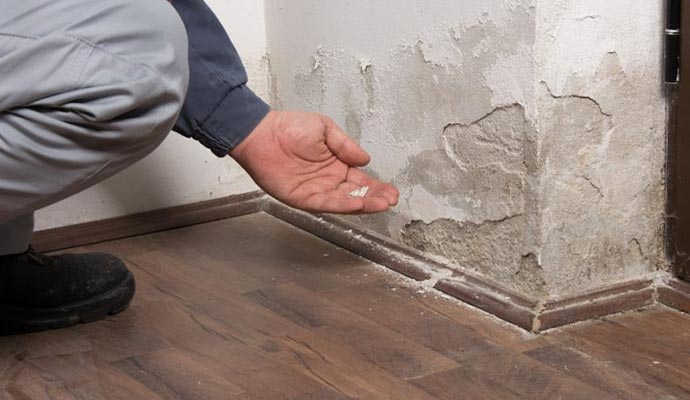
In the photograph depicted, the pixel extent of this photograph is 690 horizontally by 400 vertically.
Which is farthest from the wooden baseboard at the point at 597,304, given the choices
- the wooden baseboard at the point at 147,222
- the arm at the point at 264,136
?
the wooden baseboard at the point at 147,222

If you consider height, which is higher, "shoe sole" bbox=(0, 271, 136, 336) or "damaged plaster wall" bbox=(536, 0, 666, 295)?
"damaged plaster wall" bbox=(536, 0, 666, 295)

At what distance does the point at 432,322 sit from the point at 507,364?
0.18 metres

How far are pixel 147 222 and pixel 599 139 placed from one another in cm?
93

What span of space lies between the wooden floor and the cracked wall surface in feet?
0.36

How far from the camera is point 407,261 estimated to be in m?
1.87

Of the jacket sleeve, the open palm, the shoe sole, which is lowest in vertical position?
the shoe sole

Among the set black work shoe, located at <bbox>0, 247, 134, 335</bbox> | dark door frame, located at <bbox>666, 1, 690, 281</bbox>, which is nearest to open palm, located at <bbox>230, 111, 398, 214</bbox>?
black work shoe, located at <bbox>0, 247, 134, 335</bbox>

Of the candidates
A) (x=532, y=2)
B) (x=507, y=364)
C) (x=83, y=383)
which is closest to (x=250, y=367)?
(x=83, y=383)

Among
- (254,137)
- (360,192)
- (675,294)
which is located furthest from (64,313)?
(675,294)

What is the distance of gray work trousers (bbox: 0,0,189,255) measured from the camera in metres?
1.25

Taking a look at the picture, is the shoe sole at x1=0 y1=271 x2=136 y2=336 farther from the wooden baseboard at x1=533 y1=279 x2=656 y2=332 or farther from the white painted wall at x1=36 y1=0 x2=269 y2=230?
the wooden baseboard at x1=533 y1=279 x2=656 y2=332

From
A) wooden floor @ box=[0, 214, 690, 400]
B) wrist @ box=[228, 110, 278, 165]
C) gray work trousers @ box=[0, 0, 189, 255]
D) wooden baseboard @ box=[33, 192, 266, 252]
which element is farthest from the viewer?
wooden baseboard @ box=[33, 192, 266, 252]

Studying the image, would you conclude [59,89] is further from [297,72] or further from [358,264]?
[297,72]

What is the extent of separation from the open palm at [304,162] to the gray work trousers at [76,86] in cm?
38
